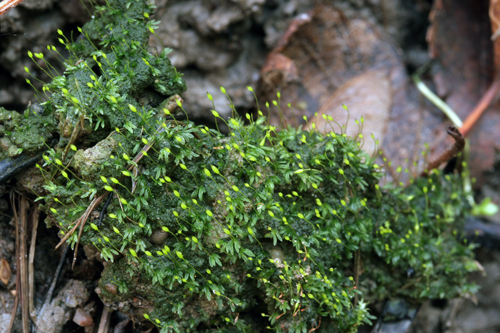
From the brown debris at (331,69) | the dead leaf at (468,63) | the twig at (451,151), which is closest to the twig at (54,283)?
the brown debris at (331,69)

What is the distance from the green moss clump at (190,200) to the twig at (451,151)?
763mm

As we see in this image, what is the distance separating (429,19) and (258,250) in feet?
11.9

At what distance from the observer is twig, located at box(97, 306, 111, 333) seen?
2606 mm

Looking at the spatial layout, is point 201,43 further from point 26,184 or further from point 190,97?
point 26,184

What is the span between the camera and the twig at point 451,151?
293 cm

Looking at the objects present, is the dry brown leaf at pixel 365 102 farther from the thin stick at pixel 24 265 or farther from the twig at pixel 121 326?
the thin stick at pixel 24 265

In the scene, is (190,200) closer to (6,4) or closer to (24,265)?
(24,265)

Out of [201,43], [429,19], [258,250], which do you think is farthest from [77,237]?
[429,19]

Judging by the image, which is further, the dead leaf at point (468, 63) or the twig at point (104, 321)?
the dead leaf at point (468, 63)

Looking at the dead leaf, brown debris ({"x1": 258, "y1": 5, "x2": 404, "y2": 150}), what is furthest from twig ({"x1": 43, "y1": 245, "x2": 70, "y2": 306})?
the dead leaf

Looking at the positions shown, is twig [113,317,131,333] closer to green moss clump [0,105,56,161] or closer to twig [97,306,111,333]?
twig [97,306,111,333]

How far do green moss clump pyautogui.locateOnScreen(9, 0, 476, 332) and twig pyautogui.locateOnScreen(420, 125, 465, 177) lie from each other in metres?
0.76

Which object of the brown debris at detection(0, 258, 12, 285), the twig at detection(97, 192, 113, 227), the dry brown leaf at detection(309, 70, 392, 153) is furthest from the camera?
the dry brown leaf at detection(309, 70, 392, 153)

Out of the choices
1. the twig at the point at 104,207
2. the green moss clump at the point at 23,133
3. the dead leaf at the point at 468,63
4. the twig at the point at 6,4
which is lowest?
the dead leaf at the point at 468,63
